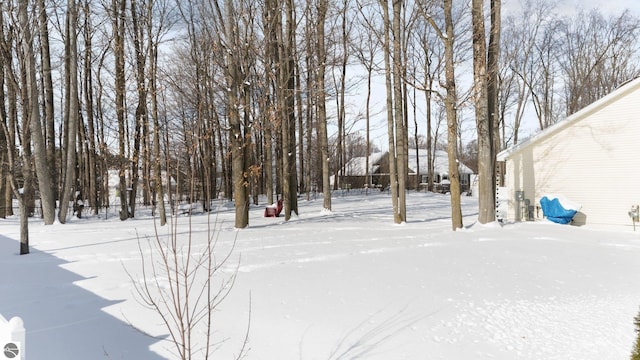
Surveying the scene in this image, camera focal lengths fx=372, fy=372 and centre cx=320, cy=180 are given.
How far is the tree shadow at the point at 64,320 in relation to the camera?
3.16 m

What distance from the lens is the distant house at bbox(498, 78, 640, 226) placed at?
1113 centimetres

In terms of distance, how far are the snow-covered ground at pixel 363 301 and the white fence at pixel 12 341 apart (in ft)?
4.05

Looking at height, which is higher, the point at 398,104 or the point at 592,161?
the point at 398,104

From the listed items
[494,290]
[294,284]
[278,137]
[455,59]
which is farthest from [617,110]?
[278,137]

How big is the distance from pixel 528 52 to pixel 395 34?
19.9m

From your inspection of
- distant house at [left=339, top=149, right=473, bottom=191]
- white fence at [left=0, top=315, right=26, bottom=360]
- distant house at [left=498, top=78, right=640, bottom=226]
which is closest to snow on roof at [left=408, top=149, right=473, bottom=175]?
distant house at [left=339, top=149, right=473, bottom=191]

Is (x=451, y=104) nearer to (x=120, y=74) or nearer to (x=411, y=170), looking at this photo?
(x=120, y=74)

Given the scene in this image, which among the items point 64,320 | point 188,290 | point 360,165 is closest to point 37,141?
point 64,320

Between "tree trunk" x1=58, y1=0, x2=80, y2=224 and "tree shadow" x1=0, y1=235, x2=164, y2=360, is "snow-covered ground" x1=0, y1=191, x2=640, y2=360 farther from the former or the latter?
"tree trunk" x1=58, y1=0, x2=80, y2=224

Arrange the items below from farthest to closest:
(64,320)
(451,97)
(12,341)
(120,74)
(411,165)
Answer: (411,165) → (120,74) → (451,97) → (64,320) → (12,341)

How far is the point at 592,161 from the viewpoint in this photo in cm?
1163

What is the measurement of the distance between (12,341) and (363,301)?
10.7ft

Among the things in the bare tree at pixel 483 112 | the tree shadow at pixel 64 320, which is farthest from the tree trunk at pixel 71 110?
the bare tree at pixel 483 112

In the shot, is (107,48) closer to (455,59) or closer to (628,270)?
(455,59)
